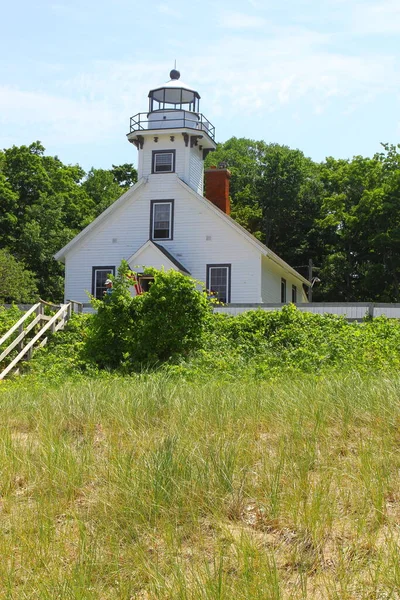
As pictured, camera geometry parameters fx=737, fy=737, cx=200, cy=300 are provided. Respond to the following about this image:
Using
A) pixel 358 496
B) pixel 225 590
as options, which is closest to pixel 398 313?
pixel 358 496

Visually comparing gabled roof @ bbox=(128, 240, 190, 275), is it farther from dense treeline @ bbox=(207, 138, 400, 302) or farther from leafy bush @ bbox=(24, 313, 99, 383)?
dense treeline @ bbox=(207, 138, 400, 302)

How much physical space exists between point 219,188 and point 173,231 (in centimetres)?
589

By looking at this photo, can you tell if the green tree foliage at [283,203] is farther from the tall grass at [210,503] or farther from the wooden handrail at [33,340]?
the tall grass at [210,503]

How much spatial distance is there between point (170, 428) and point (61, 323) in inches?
538

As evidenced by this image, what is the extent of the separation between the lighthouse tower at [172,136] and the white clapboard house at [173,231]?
0.14 ft

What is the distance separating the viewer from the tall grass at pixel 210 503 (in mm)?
4121

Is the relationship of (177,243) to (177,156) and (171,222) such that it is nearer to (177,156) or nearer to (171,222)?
(171,222)

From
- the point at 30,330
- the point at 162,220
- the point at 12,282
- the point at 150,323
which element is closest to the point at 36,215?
the point at 12,282

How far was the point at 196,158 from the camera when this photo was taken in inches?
1321

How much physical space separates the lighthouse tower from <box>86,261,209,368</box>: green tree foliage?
51.9 ft

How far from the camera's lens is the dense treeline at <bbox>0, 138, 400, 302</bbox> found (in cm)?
4062

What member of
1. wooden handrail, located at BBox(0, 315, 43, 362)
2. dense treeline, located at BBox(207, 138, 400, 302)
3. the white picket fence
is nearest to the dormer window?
dense treeline, located at BBox(207, 138, 400, 302)

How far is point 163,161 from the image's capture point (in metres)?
32.5

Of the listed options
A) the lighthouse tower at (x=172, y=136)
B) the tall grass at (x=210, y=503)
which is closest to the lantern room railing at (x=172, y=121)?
the lighthouse tower at (x=172, y=136)
